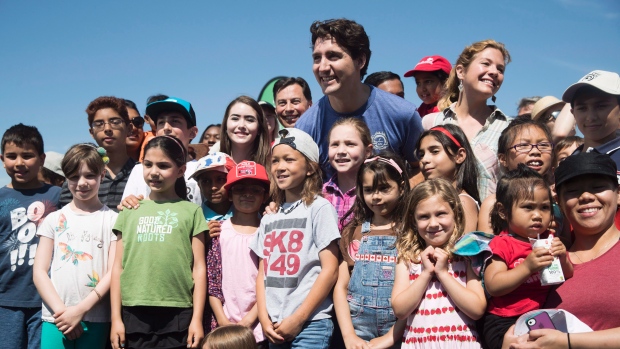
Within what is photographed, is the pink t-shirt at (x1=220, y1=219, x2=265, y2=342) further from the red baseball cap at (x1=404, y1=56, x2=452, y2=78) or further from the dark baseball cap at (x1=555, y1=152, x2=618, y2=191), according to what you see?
Result: the red baseball cap at (x1=404, y1=56, x2=452, y2=78)

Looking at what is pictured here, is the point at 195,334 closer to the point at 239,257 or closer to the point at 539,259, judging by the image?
the point at 239,257

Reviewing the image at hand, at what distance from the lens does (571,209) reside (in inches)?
133

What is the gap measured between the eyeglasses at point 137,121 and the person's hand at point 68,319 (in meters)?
2.61

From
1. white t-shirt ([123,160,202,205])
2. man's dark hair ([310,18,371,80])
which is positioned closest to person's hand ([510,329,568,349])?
man's dark hair ([310,18,371,80])

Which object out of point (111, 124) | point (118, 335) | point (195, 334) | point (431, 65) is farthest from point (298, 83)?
point (118, 335)

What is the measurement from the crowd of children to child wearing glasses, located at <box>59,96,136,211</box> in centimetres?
4

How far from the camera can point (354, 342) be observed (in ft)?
12.4

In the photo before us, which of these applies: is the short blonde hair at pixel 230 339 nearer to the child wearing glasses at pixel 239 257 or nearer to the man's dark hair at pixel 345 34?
the child wearing glasses at pixel 239 257

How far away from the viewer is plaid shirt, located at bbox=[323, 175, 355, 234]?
4410 mm

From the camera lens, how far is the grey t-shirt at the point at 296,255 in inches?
159

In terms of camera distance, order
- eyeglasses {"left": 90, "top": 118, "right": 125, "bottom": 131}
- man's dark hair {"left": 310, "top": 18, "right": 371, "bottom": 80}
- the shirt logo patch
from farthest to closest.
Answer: eyeglasses {"left": 90, "top": 118, "right": 125, "bottom": 131}
man's dark hair {"left": 310, "top": 18, "right": 371, "bottom": 80}
the shirt logo patch

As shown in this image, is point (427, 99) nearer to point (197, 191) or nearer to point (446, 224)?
point (197, 191)

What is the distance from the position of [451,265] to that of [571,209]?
0.77 meters

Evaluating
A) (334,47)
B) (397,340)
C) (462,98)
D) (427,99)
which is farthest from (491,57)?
(397,340)
